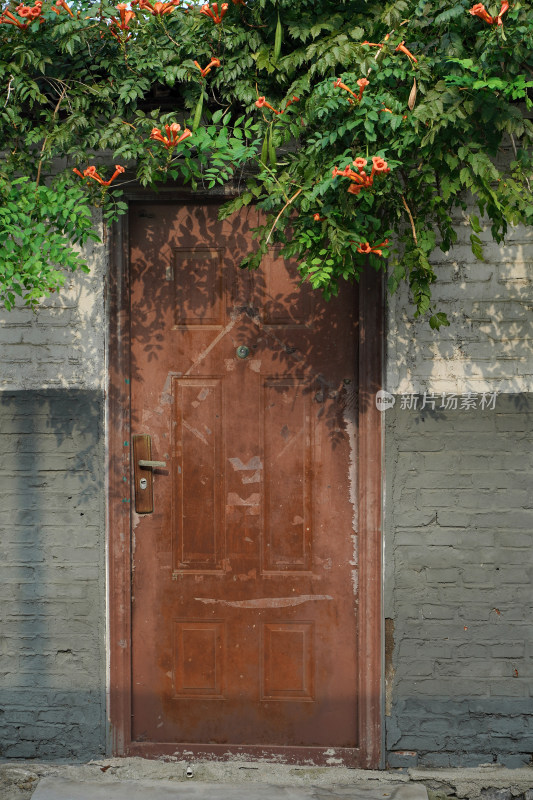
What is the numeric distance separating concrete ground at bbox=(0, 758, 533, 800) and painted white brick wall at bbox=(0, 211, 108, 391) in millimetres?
1767

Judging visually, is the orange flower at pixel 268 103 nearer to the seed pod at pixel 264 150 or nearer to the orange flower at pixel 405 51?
the seed pod at pixel 264 150

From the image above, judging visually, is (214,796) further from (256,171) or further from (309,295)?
(256,171)

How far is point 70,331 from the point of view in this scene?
137 inches

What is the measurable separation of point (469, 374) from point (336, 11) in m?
1.64

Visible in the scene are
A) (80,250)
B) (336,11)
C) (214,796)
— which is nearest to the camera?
(336,11)

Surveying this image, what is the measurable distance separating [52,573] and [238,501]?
924 millimetres

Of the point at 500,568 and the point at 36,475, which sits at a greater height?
the point at 36,475

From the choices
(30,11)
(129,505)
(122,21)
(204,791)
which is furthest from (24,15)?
(204,791)

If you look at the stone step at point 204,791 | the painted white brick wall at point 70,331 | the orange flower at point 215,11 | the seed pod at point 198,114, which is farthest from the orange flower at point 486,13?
the stone step at point 204,791

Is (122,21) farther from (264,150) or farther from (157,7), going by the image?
(264,150)

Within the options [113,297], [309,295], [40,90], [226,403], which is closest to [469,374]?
[309,295]

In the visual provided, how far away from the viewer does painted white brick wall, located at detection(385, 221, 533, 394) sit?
340 centimetres

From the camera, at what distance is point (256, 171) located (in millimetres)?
3439

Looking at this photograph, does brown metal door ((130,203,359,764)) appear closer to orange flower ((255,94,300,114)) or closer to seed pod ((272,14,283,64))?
orange flower ((255,94,300,114))
